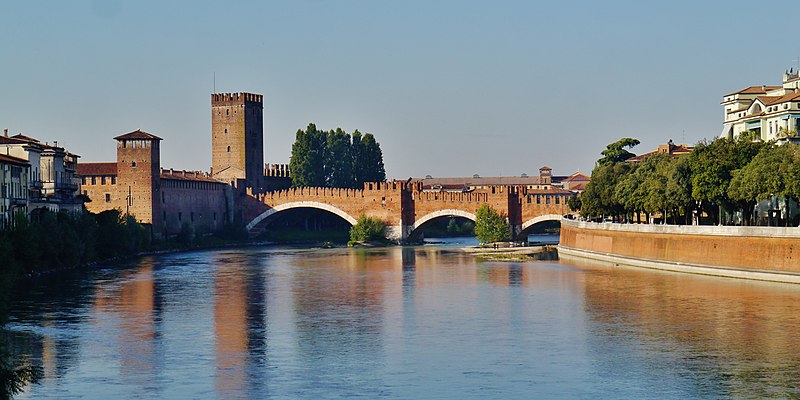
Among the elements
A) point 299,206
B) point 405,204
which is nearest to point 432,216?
point 405,204

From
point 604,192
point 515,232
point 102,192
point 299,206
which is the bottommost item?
point 515,232

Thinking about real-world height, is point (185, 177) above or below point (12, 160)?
above

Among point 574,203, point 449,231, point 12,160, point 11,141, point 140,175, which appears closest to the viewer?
point 12,160

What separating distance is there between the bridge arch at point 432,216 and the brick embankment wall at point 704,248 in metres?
16.9

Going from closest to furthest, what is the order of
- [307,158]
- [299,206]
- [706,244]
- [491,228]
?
[706,244] → [491,228] → [299,206] → [307,158]

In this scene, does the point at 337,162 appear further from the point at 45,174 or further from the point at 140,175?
the point at 45,174

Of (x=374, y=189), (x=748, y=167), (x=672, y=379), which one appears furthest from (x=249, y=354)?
(x=374, y=189)

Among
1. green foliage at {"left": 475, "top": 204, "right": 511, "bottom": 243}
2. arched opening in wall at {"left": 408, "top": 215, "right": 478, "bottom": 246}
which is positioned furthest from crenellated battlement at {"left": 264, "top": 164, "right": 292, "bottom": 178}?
green foliage at {"left": 475, "top": 204, "right": 511, "bottom": 243}

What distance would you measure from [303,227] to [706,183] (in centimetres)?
3917

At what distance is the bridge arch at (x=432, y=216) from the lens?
6619 cm

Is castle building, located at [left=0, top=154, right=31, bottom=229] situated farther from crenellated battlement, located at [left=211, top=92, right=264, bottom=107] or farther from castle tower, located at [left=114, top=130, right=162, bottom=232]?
crenellated battlement, located at [left=211, top=92, right=264, bottom=107]

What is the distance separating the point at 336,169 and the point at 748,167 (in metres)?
40.5

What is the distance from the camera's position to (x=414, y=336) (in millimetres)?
25422

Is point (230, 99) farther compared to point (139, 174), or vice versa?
point (230, 99)
